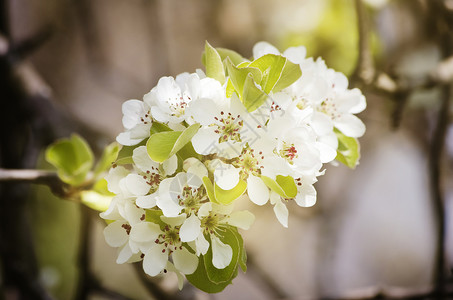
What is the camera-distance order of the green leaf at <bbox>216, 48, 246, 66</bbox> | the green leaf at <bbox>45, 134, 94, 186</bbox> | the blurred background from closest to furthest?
1. the green leaf at <bbox>216, 48, 246, 66</bbox>
2. the green leaf at <bbox>45, 134, 94, 186</bbox>
3. the blurred background

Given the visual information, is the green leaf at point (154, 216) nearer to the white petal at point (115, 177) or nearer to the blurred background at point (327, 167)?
the white petal at point (115, 177)

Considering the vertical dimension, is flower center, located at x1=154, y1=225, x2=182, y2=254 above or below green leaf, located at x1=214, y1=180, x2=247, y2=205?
below

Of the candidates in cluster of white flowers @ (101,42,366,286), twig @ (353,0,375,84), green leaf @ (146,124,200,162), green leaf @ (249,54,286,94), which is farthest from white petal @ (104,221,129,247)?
twig @ (353,0,375,84)

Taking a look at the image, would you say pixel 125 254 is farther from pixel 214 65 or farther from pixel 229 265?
pixel 214 65

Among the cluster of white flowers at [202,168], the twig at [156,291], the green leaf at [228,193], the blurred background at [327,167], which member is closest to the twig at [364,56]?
the blurred background at [327,167]

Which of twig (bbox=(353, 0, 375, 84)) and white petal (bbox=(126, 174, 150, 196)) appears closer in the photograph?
white petal (bbox=(126, 174, 150, 196))

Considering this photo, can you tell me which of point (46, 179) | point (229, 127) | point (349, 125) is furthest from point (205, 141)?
point (46, 179)

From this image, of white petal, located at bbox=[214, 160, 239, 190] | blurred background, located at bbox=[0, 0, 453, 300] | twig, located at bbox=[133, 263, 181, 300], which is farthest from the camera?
blurred background, located at bbox=[0, 0, 453, 300]

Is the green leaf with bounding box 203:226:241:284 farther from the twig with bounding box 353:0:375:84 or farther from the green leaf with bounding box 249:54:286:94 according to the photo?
the twig with bounding box 353:0:375:84
